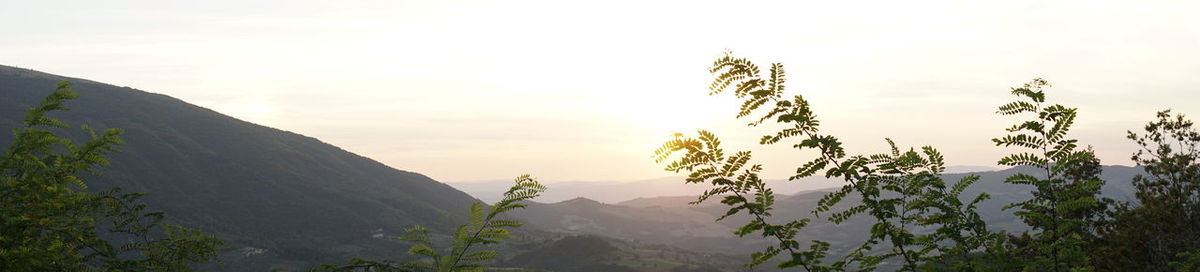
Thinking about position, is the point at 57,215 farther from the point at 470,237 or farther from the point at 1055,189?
the point at 1055,189

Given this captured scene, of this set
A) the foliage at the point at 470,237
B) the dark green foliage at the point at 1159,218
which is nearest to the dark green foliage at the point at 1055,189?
the foliage at the point at 470,237

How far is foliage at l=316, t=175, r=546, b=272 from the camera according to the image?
19.0 ft

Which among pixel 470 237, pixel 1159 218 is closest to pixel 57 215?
pixel 470 237

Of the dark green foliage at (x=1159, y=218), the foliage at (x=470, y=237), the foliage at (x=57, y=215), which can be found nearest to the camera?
the foliage at (x=470, y=237)

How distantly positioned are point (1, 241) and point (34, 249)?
0.31 metres

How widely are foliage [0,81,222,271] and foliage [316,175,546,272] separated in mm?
3179

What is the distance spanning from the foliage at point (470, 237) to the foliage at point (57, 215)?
318 centimetres

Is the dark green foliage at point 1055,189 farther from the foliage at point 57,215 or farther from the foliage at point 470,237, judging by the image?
the foliage at point 57,215

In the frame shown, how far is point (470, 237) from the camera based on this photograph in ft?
19.4

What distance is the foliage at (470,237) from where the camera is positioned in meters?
5.80

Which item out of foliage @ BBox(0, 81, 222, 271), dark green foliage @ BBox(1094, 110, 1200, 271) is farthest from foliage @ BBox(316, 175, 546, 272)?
dark green foliage @ BBox(1094, 110, 1200, 271)

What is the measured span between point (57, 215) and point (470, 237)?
5.09 m

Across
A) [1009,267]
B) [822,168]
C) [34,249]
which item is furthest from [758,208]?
[34,249]

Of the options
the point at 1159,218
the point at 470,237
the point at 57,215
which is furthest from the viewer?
the point at 1159,218
